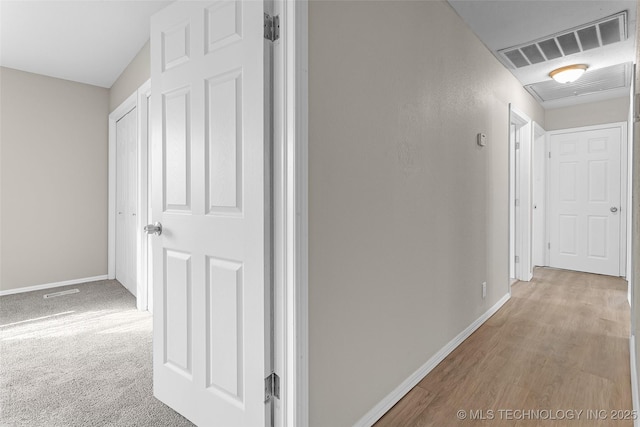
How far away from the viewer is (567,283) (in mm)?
4125

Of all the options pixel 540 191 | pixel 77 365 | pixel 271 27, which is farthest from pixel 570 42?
pixel 77 365

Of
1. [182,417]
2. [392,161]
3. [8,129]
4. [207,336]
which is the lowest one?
[182,417]

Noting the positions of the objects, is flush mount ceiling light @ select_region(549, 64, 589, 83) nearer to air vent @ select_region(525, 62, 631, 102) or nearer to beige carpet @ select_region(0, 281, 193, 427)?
air vent @ select_region(525, 62, 631, 102)

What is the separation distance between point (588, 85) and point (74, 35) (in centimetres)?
538

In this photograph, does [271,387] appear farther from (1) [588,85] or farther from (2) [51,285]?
(1) [588,85]

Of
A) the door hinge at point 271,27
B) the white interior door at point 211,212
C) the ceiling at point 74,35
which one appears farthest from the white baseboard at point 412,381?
the ceiling at point 74,35

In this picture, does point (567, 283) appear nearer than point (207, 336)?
No

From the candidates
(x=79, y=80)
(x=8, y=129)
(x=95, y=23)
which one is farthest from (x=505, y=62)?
(x=8, y=129)

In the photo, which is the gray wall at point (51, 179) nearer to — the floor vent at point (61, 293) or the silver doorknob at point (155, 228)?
the floor vent at point (61, 293)

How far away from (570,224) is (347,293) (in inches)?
192

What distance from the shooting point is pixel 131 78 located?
339 cm

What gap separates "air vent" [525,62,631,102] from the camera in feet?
11.4

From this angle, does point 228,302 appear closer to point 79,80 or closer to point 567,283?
point 79,80

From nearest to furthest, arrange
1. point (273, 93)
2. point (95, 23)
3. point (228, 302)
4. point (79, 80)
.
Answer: point (273, 93), point (228, 302), point (95, 23), point (79, 80)
